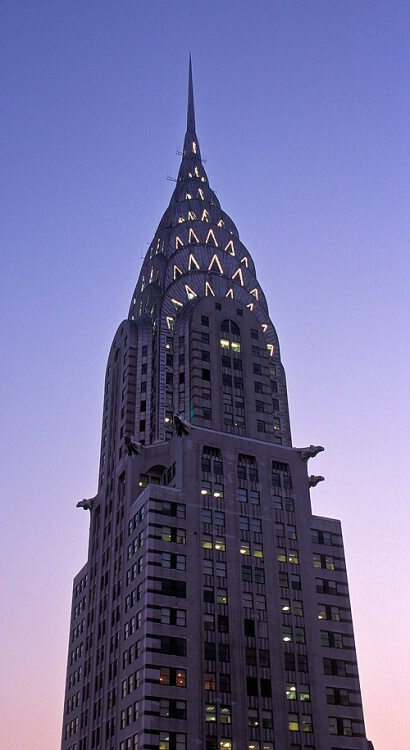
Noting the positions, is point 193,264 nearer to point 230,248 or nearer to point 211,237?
point 211,237

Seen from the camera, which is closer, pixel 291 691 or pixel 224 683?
pixel 224 683

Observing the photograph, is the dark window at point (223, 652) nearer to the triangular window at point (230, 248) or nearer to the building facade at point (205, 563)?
the building facade at point (205, 563)

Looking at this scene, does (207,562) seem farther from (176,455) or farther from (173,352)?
(173,352)

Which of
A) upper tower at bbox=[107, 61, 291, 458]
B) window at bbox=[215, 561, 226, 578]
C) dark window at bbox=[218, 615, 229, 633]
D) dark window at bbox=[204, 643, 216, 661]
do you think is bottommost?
dark window at bbox=[204, 643, 216, 661]

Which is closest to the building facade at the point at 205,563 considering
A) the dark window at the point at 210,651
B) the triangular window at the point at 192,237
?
the dark window at the point at 210,651

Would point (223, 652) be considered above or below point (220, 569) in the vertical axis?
below

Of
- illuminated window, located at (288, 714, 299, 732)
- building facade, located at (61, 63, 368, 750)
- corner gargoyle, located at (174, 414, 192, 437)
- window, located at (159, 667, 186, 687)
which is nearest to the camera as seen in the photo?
window, located at (159, 667, 186, 687)

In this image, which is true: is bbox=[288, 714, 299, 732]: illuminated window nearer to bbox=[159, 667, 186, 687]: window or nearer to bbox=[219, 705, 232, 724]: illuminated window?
bbox=[219, 705, 232, 724]: illuminated window

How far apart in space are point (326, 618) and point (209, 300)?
2348 inches

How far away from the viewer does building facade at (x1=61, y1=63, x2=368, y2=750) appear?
108500 millimetres

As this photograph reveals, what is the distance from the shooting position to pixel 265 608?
11806 cm

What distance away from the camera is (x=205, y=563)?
118 metres

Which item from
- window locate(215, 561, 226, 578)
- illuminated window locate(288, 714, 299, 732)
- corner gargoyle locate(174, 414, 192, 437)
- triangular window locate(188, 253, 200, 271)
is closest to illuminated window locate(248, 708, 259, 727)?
illuminated window locate(288, 714, 299, 732)

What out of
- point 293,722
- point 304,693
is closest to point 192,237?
point 304,693
